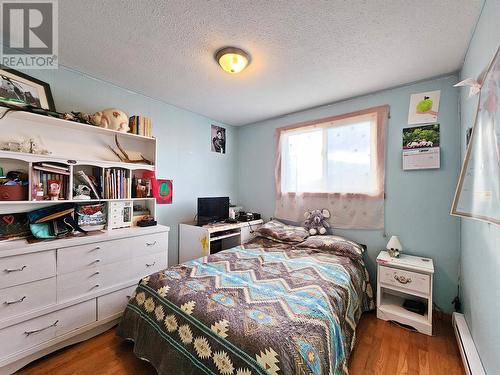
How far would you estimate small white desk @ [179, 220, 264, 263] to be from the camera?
261 centimetres

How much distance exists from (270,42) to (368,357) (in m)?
2.58

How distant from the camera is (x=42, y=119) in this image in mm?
1767

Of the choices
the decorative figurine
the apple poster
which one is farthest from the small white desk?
the apple poster

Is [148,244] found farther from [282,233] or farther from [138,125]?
[282,233]

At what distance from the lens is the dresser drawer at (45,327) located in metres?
1.42

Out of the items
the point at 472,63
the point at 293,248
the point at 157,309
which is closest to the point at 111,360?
the point at 157,309

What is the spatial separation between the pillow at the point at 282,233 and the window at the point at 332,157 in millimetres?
588

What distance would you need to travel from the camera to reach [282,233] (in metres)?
2.73

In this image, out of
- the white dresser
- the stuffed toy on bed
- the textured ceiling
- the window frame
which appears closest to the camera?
the textured ceiling

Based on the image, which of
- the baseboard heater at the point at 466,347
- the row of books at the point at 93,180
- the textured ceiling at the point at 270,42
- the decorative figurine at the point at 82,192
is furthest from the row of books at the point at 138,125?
the baseboard heater at the point at 466,347

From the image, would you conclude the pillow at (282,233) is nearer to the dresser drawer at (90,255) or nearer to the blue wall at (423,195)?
the blue wall at (423,195)

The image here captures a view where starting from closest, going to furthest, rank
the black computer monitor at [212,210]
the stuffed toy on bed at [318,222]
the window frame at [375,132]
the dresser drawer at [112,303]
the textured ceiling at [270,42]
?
the textured ceiling at [270,42] → the dresser drawer at [112,303] → the window frame at [375,132] → the stuffed toy on bed at [318,222] → the black computer monitor at [212,210]

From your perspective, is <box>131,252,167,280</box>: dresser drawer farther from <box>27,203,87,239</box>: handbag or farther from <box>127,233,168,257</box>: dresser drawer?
<box>27,203,87,239</box>: handbag

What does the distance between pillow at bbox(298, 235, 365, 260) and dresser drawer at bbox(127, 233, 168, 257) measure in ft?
5.25
